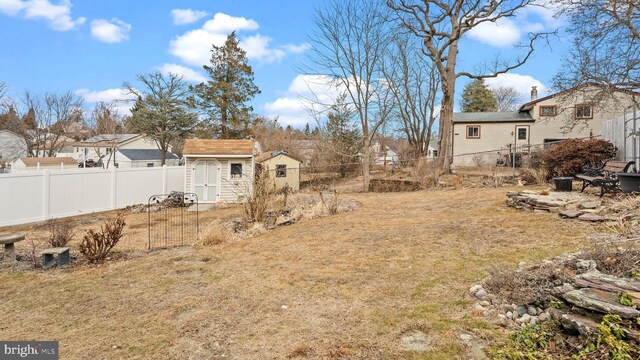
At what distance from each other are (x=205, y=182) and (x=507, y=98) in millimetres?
38115

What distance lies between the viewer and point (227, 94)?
933 inches

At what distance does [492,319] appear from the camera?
2.91 m

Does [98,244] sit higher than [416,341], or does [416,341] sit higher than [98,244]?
[98,244]

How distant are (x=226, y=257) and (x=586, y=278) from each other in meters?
4.53

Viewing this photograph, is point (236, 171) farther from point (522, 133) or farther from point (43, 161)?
point (43, 161)

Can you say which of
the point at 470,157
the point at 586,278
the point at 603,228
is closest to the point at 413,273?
the point at 586,278

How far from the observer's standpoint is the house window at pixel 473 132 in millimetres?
25578

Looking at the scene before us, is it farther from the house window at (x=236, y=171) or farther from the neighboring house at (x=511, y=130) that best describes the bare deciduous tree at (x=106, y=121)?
the neighboring house at (x=511, y=130)

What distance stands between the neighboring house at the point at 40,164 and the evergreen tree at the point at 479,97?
121ft

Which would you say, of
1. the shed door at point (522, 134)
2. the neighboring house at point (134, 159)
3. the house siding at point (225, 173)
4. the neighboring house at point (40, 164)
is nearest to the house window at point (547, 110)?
the shed door at point (522, 134)

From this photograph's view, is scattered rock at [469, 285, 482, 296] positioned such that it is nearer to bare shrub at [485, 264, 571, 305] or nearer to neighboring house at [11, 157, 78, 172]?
bare shrub at [485, 264, 571, 305]

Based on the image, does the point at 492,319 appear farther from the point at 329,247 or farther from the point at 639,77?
the point at 639,77

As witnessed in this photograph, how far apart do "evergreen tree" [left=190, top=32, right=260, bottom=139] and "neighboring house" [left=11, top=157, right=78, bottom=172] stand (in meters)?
12.1

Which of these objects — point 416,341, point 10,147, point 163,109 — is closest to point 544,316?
point 416,341
